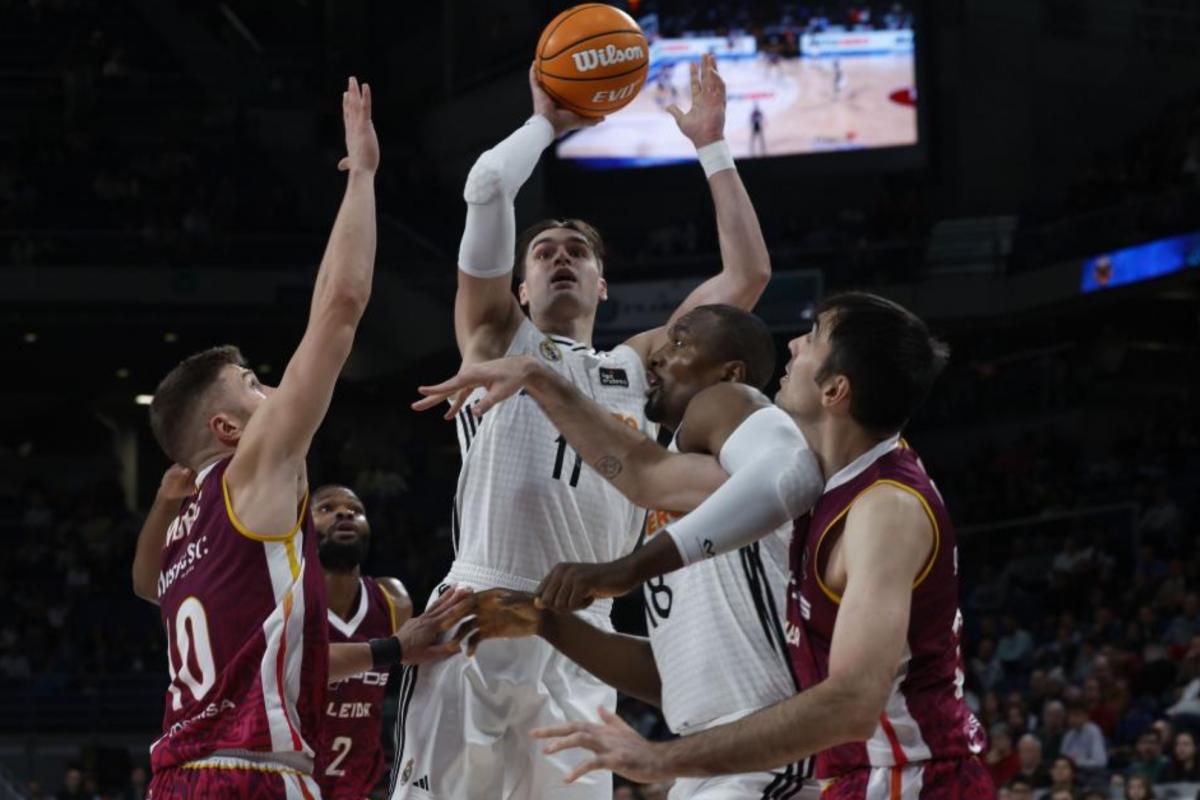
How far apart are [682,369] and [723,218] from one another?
5.66ft

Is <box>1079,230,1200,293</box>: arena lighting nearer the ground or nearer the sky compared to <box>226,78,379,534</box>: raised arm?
nearer the ground

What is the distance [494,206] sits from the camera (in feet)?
18.0

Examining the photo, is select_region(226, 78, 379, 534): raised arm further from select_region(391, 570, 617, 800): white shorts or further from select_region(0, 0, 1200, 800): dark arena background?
Answer: select_region(0, 0, 1200, 800): dark arena background

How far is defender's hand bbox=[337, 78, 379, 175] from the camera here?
4.88 m

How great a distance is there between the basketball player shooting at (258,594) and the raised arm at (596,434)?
1.08 ft

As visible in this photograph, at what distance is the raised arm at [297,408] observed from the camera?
4.46m

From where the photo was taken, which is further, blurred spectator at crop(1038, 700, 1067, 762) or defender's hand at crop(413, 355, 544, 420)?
blurred spectator at crop(1038, 700, 1067, 762)

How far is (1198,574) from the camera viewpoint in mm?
16438

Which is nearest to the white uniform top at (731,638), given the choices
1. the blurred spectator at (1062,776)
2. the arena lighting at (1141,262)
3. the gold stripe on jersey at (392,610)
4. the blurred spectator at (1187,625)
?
the gold stripe on jersey at (392,610)

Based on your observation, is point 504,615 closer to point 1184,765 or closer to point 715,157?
point 715,157

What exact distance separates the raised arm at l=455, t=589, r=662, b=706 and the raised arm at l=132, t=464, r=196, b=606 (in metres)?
0.94

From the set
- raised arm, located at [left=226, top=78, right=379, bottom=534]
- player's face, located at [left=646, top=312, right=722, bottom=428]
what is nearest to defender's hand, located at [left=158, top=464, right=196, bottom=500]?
raised arm, located at [left=226, top=78, right=379, bottom=534]

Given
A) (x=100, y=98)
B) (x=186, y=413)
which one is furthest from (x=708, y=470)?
(x=100, y=98)

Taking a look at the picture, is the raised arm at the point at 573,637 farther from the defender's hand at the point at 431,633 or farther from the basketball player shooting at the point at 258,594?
the basketball player shooting at the point at 258,594
